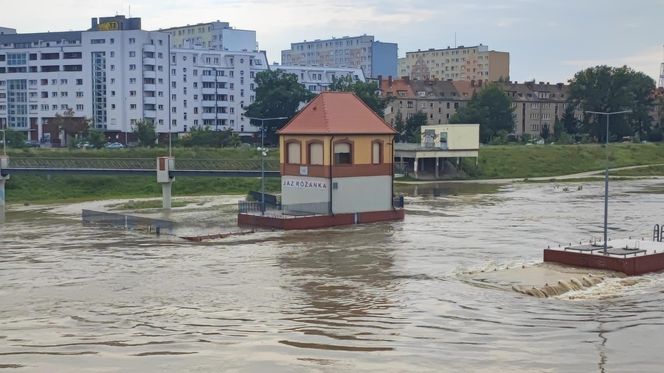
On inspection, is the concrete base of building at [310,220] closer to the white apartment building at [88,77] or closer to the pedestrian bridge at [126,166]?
the pedestrian bridge at [126,166]

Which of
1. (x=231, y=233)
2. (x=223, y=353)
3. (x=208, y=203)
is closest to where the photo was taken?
(x=223, y=353)

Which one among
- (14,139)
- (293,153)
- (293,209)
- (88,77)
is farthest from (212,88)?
(293,209)

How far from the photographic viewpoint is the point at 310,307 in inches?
1314

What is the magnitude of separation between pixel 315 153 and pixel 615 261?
2740cm

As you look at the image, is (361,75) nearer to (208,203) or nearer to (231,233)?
(208,203)

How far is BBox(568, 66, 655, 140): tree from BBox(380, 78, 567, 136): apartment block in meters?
12.2

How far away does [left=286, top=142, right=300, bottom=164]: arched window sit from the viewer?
209 feet

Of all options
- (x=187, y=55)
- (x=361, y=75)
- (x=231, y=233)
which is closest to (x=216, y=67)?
(x=187, y=55)

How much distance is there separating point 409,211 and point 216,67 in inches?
3088

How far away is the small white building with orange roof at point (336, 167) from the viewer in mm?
61500

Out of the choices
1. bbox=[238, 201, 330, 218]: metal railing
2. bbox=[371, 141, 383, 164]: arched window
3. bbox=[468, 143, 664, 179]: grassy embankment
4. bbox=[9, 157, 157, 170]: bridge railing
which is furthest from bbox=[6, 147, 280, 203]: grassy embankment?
bbox=[468, 143, 664, 179]: grassy embankment

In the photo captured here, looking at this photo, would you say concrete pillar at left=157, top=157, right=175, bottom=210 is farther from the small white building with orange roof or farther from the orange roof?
the orange roof

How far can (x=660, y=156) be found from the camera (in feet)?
440

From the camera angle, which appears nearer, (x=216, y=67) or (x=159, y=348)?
(x=159, y=348)
